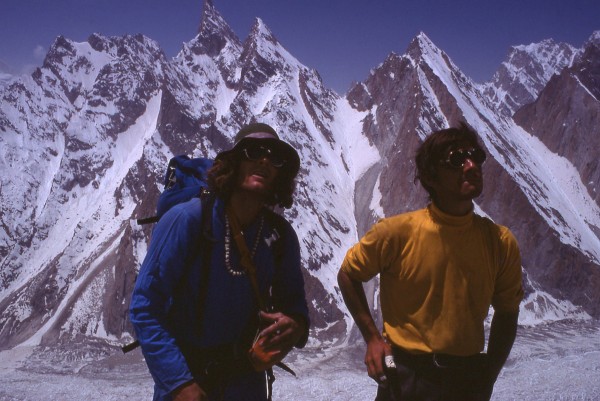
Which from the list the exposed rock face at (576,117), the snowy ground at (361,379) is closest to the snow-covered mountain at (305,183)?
the exposed rock face at (576,117)

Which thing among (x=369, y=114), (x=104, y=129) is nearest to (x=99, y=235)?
(x=104, y=129)

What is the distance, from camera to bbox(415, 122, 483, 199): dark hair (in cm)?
397

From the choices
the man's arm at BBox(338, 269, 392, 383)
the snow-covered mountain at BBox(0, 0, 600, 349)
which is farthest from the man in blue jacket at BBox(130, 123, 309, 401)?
the snow-covered mountain at BBox(0, 0, 600, 349)

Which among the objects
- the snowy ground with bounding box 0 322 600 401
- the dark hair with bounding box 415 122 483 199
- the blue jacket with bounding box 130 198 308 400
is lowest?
the snowy ground with bounding box 0 322 600 401

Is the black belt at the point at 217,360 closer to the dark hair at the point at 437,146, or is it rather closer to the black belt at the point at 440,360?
the black belt at the point at 440,360

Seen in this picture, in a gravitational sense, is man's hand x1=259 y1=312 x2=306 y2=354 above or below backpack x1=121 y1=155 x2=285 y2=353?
below

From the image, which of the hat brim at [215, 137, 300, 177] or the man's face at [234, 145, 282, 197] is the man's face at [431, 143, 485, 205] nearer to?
the hat brim at [215, 137, 300, 177]

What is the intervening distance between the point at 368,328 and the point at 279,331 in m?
0.93

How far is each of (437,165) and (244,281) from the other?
1.94m

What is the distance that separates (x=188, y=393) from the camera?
121 inches

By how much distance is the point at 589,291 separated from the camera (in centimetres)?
5984

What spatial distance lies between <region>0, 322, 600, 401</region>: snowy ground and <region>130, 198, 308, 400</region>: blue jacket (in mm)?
14500

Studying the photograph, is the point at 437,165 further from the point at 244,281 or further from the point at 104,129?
the point at 104,129

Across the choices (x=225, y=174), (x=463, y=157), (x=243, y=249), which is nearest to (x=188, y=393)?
(x=243, y=249)
